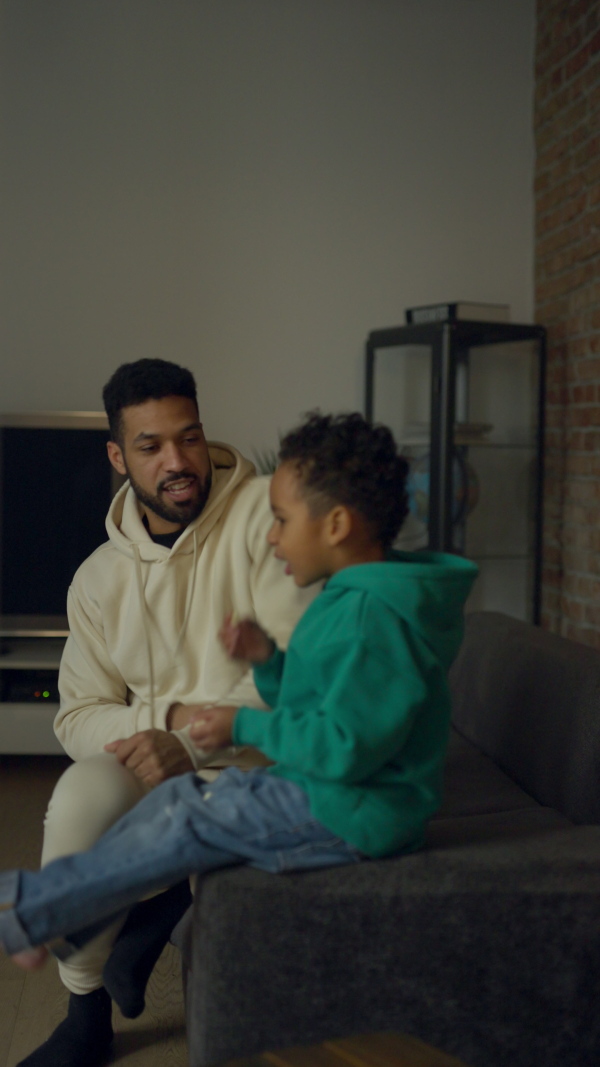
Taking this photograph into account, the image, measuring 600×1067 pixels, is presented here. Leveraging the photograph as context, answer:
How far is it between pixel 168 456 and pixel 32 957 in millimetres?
871

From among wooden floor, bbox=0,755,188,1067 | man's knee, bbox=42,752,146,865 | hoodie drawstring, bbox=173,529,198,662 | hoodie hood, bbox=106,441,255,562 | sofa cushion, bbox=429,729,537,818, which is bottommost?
wooden floor, bbox=0,755,188,1067

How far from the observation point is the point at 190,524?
1859mm

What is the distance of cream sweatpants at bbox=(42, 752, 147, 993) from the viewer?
60.2 inches

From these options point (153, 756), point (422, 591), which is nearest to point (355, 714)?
point (422, 591)

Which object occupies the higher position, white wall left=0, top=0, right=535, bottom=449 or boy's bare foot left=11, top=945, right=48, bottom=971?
white wall left=0, top=0, right=535, bottom=449

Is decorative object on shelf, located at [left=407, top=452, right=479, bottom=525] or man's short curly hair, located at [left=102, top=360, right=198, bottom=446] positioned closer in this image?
man's short curly hair, located at [left=102, top=360, right=198, bottom=446]

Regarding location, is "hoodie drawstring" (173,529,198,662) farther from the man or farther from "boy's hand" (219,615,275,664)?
"boy's hand" (219,615,275,664)

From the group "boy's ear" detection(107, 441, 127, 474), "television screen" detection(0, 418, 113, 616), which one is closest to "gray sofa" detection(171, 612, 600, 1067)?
"boy's ear" detection(107, 441, 127, 474)

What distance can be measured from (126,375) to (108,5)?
2.30 m

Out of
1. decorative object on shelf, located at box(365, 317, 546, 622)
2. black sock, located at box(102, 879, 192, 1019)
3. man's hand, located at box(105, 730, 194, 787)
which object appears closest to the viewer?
man's hand, located at box(105, 730, 194, 787)

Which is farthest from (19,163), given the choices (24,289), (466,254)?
(466,254)

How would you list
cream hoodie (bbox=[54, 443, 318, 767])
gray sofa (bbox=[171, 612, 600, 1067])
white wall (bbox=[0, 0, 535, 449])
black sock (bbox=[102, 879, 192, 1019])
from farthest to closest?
white wall (bbox=[0, 0, 535, 449])
cream hoodie (bbox=[54, 443, 318, 767])
black sock (bbox=[102, 879, 192, 1019])
gray sofa (bbox=[171, 612, 600, 1067])

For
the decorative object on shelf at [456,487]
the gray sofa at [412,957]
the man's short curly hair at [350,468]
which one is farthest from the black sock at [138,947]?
the decorative object on shelf at [456,487]

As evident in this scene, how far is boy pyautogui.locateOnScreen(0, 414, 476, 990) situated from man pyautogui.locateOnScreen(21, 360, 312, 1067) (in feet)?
1.17
